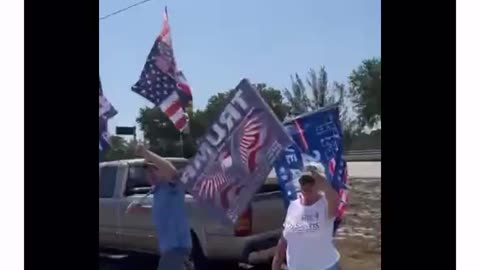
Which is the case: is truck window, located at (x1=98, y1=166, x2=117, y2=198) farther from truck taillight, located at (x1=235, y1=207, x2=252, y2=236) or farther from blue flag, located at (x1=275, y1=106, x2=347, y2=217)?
blue flag, located at (x1=275, y1=106, x2=347, y2=217)

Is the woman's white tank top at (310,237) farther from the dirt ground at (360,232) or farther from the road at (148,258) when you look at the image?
the road at (148,258)

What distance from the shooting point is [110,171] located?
578 centimetres

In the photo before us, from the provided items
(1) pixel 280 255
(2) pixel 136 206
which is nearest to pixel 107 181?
(2) pixel 136 206

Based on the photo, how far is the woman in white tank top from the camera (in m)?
5.66

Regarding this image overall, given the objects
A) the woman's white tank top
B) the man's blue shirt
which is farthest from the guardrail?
the man's blue shirt

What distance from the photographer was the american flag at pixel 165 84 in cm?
571

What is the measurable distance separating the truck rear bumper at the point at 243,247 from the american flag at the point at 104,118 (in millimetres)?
744

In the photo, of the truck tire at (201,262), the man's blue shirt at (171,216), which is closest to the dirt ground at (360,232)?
the truck tire at (201,262)

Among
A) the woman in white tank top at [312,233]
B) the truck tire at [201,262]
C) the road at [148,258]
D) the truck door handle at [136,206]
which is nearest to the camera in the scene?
the road at [148,258]

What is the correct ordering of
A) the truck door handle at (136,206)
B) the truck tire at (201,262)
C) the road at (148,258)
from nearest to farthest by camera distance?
the road at (148,258) → the truck tire at (201,262) → the truck door handle at (136,206)

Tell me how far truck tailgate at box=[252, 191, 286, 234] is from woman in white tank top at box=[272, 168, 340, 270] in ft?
0.16

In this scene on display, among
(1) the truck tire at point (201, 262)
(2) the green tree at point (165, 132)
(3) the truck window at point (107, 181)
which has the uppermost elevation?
(2) the green tree at point (165, 132)
